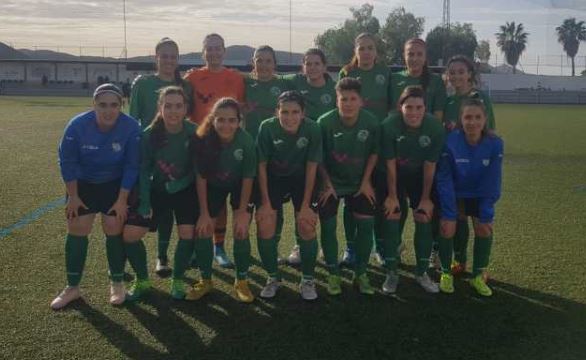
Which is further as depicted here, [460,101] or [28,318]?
[460,101]

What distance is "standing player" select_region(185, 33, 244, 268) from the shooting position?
4754 millimetres

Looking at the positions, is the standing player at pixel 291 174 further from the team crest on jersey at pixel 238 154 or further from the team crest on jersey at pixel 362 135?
the team crest on jersey at pixel 362 135

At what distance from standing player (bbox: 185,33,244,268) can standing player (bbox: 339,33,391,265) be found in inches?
37.0

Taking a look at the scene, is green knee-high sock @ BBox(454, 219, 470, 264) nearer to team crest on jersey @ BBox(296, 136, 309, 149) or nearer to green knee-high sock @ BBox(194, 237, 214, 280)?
team crest on jersey @ BBox(296, 136, 309, 149)

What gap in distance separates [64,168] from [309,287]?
1878mm

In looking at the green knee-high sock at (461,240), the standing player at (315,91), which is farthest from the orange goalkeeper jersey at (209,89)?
the green knee-high sock at (461,240)

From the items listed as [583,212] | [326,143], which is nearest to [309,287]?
[326,143]

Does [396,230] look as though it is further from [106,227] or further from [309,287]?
[106,227]

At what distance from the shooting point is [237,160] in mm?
3934

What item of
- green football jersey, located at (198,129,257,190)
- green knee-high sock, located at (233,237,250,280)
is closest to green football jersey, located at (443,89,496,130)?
green football jersey, located at (198,129,257,190)

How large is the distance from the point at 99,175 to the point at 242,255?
114cm

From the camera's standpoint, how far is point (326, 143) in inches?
163

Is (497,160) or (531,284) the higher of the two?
(497,160)

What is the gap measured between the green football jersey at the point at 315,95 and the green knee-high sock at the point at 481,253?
163 centimetres
